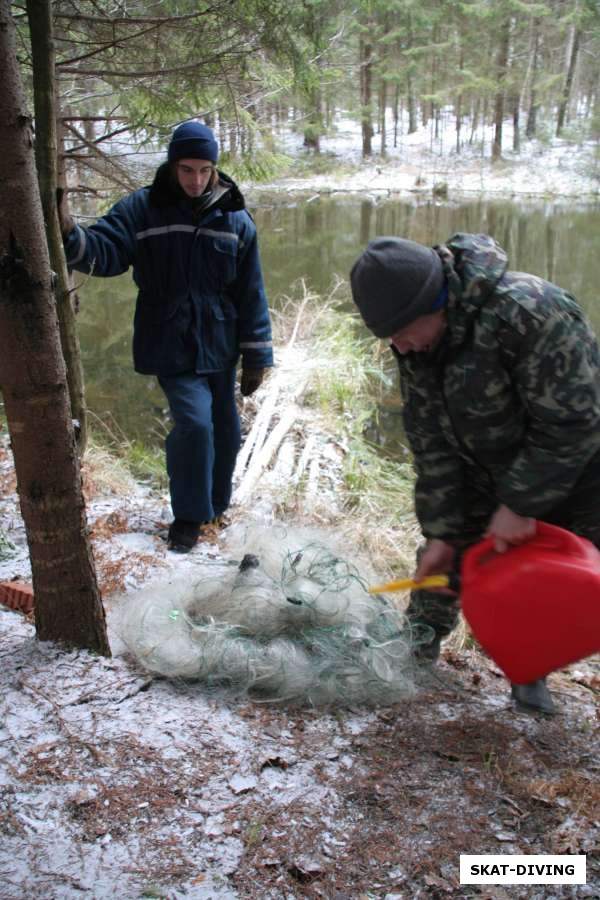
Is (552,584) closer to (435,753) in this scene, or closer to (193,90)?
(435,753)

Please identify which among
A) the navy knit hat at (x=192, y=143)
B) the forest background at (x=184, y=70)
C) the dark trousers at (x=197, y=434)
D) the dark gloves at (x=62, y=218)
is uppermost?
the forest background at (x=184, y=70)

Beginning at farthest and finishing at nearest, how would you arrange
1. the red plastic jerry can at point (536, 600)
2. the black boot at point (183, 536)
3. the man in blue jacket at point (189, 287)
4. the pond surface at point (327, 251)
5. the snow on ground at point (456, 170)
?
the snow on ground at point (456, 170) < the pond surface at point (327, 251) < the black boot at point (183, 536) < the man in blue jacket at point (189, 287) < the red plastic jerry can at point (536, 600)

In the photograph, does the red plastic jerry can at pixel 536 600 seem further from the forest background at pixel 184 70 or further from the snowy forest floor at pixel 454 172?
the snowy forest floor at pixel 454 172

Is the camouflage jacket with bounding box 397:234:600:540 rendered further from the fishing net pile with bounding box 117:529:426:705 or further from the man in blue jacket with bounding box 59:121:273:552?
the man in blue jacket with bounding box 59:121:273:552

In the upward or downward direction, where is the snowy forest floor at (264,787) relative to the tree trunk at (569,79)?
downward

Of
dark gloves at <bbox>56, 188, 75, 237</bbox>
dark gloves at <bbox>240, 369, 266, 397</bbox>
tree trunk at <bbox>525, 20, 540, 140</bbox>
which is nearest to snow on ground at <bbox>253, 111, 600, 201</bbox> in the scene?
tree trunk at <bbox>525, 20, 540, 140</bbox>

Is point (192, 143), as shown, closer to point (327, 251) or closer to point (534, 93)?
point (327, 251)

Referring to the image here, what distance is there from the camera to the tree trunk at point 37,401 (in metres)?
1.97

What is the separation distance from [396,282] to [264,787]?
4.78ft

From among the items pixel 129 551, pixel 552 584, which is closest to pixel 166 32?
pixel 129 551

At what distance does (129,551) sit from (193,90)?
2728 mm

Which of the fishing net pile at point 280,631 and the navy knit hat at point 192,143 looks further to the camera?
the navy knit hat at point 192,143

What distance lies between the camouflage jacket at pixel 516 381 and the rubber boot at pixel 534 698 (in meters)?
0.63

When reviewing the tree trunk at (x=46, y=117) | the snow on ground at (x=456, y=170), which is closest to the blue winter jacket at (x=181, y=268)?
the tree trunk at (x=46, y=117)
